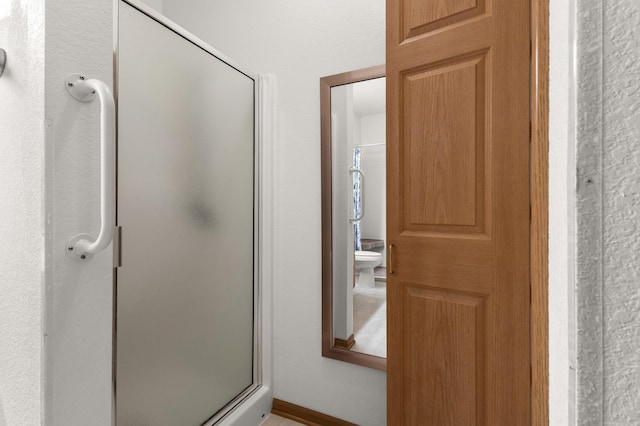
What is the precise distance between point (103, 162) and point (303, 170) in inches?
39.0

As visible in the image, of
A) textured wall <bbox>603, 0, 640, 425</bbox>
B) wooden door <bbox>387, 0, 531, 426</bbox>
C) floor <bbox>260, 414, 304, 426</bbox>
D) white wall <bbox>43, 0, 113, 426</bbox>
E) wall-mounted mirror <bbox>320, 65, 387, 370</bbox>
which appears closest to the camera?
textured wall <bbox>603, 0, 640, 425</bbox>

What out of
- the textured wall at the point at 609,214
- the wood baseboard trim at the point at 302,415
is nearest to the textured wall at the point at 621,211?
the textured wall at the point at 609,214

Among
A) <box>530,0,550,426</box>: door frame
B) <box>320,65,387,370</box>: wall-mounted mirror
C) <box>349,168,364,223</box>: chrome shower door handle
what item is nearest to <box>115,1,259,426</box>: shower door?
<box>320,65,387,370</box>: wall-mounted mirror

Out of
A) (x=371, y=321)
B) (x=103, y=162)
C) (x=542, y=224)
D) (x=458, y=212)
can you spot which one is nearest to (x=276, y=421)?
(x=371, y=321)

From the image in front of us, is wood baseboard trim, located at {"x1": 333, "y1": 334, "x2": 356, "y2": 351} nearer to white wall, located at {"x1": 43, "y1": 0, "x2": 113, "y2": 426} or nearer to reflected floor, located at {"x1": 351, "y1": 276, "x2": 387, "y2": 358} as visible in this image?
reflected floor, located at {"x1": 351, "y1": 276, "x2": 387, "y2": 358}

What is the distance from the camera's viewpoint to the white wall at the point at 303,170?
1.44 meters

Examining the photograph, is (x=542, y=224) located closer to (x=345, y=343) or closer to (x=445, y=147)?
(x=445, y=147)

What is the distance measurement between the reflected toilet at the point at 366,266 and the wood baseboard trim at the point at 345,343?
254 mm

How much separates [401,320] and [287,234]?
756mm

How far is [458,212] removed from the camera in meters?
0.99

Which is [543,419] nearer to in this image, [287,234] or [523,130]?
[523,130]

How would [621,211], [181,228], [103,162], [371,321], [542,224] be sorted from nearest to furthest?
[621,211] < [542,224] < [103,162] < [181,228] < [371,321]

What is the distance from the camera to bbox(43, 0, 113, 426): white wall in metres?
0.68

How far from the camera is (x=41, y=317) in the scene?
Answer: 0.67 metres
